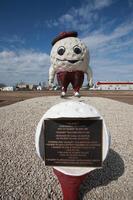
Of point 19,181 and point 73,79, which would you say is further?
point 73,79

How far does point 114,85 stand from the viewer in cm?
5678

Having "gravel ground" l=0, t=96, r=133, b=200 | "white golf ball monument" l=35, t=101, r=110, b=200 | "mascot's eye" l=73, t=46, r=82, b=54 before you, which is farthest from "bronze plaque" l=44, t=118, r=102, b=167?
"mascot's eye" l=73, t=46, r=82, b=54

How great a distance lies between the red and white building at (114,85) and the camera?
183 feet

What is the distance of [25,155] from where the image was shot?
4.60 m

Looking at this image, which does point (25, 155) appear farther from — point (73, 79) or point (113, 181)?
point (73, 79)

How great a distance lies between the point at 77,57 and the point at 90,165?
13.1 feet

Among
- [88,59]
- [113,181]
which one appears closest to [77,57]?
[88,59]

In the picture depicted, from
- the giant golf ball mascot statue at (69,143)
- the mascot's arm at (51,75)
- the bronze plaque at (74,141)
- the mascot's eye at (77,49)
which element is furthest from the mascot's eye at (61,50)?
the bronze plaque at (74,141)

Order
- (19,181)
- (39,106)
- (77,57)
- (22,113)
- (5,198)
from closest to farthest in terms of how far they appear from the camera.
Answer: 1. (5,198)
2. (19,181)
3. (77,57)
4. (22,113)
5. (39,106)

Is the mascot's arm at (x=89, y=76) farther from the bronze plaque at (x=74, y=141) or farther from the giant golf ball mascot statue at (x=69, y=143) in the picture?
the bronze plaque at (x=74, y=141)

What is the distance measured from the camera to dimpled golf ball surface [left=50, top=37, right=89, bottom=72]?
A: 6.39 metres

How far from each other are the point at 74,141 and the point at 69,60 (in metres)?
3.83

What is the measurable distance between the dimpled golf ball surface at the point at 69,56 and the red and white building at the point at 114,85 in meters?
48.9

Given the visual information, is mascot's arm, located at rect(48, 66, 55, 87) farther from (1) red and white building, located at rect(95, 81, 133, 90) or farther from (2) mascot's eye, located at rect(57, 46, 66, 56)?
(1) red and white building, located at rect(95, 81, 133, 90)
